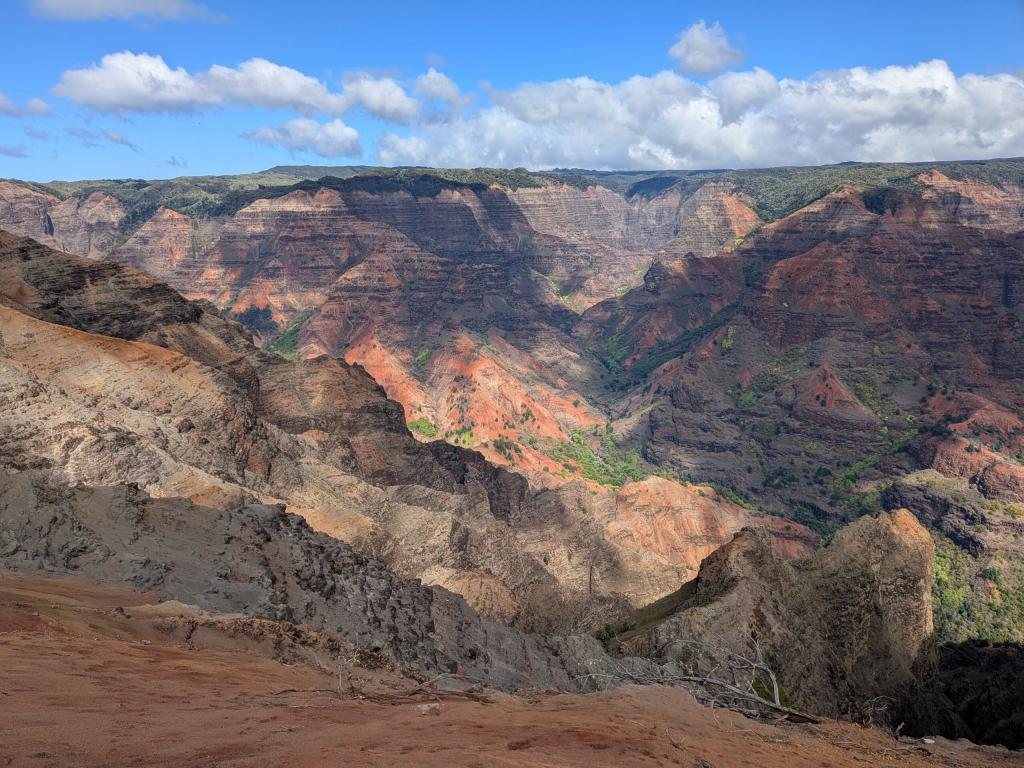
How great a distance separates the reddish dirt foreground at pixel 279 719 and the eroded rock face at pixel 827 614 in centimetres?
1228

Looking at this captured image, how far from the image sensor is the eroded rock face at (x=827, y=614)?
30875 mm

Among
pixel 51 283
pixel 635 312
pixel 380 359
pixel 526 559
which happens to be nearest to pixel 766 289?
pixel 635 312

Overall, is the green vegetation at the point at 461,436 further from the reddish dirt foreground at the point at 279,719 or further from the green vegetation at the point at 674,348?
the reddish dirt foreground at the point at 279,719

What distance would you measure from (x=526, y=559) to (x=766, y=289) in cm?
9875

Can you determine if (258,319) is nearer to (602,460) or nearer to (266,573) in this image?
(602,460)

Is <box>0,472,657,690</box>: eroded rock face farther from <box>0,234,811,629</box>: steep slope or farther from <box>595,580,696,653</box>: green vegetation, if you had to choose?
<box>0,234,811,629</box>: steep slope

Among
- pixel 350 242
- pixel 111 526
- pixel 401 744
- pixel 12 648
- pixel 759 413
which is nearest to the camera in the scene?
pixel 401 744

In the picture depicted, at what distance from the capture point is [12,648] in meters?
12.6

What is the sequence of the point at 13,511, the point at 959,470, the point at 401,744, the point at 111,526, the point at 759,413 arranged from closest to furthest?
the point at 401,744
the point at 13,511
the point at 111,526
the point at 959,470
the point at 759,413

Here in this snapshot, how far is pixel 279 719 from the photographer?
1129cm

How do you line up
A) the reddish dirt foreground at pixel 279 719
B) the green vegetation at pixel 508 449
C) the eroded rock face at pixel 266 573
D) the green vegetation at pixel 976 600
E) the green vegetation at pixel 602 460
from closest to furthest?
the reddish dirt foreground at pixel 279 719, the eroded rock face at pixel 266 573, the green vegetation at pixel 976 600, the green vegetation at pixel 508 449, the green vegetation at pixel 602 460

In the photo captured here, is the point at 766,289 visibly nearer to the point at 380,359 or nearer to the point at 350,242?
the point at 380,359

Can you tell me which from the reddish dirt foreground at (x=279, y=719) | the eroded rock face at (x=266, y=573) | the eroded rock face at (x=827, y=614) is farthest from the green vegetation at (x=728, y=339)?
A: the reddish dirt foreground at (x=279, y=719)

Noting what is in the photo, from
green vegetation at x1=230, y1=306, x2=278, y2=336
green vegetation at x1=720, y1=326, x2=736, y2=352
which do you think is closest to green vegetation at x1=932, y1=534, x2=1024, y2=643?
green vegetation at x1=720, y1=326, x2=736, y2=352
